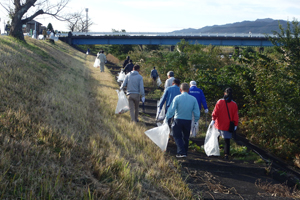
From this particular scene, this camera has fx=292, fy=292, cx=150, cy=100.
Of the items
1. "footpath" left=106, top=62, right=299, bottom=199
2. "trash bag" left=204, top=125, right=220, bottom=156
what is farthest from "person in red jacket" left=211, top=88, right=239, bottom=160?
"footpath" left=106, top=62, right=299, bottom=199

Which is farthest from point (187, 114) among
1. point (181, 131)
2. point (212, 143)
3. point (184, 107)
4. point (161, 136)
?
point (212, 143)

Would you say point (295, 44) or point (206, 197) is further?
point (295, 44)

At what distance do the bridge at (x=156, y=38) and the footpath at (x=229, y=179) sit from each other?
2025 inches

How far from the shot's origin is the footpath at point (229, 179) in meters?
4.93

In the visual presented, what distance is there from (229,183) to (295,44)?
15.2ft

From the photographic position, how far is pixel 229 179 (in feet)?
18.8

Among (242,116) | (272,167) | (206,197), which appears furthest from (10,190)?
(242,116)

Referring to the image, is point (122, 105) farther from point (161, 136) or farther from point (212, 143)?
point (212, 143)

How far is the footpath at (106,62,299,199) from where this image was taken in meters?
4.93

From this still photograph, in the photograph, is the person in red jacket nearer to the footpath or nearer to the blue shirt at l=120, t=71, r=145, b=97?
the footpath

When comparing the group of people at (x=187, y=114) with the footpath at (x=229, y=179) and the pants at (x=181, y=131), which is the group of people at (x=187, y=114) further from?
the footpath at (x=229, y=179)

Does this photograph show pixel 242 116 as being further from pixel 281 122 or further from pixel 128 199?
pixel 128 199

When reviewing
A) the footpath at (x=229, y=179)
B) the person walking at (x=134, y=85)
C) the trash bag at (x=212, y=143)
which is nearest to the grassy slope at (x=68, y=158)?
the footpath at (x=229, y=179)

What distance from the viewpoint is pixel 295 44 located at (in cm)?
795
